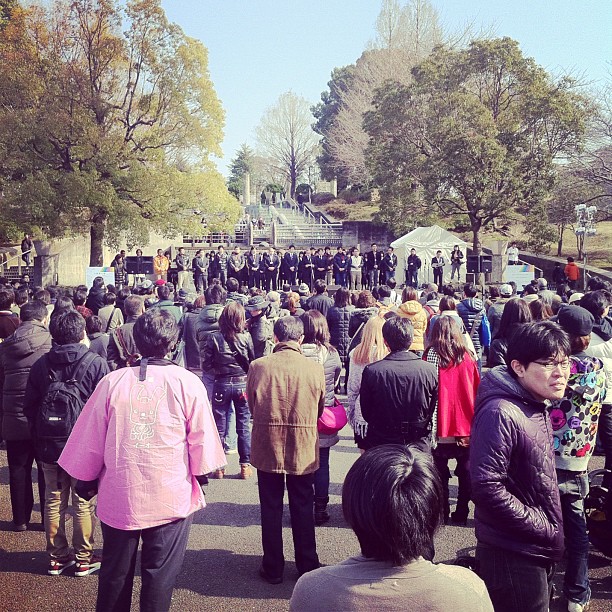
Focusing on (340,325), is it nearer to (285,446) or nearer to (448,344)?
(448,344)

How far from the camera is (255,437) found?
13.8 ft

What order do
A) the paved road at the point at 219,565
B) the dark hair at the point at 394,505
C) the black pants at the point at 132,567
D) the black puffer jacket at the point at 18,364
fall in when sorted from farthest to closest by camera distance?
the black puffer jacket at the point at 18,364
the paved road at the point at 219,565
the black pants at the point at 132,567
the dark hair at the point at 394,505

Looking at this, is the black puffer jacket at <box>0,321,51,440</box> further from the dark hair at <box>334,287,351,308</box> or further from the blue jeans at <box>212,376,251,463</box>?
the dark hair at <box>334,287,351,308</box>

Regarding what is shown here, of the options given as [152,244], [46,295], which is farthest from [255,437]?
[152,244]

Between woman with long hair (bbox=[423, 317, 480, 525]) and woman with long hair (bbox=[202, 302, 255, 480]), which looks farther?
woman with long hair (bbox=[202, 302, 255, 480])

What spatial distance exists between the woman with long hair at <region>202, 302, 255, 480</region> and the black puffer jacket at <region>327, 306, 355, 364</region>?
345cm

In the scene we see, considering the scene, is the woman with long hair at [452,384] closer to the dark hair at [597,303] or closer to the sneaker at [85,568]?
the dark hair at [597,303]

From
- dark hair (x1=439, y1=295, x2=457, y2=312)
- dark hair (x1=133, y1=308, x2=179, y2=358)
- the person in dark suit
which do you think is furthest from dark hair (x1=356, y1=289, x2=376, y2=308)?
dark hair (x1=133, y1=308, x2=179, y2=358)

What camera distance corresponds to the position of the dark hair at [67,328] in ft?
14.0

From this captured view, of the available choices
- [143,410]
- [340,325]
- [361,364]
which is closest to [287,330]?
[361,364]

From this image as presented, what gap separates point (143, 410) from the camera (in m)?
3.10

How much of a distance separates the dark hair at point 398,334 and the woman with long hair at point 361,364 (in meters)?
0.56

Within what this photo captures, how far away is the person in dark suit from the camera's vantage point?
4238 millimetres

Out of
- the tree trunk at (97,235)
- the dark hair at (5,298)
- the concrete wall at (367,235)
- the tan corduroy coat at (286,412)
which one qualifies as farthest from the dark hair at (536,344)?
the concrete wall at (367,235)
